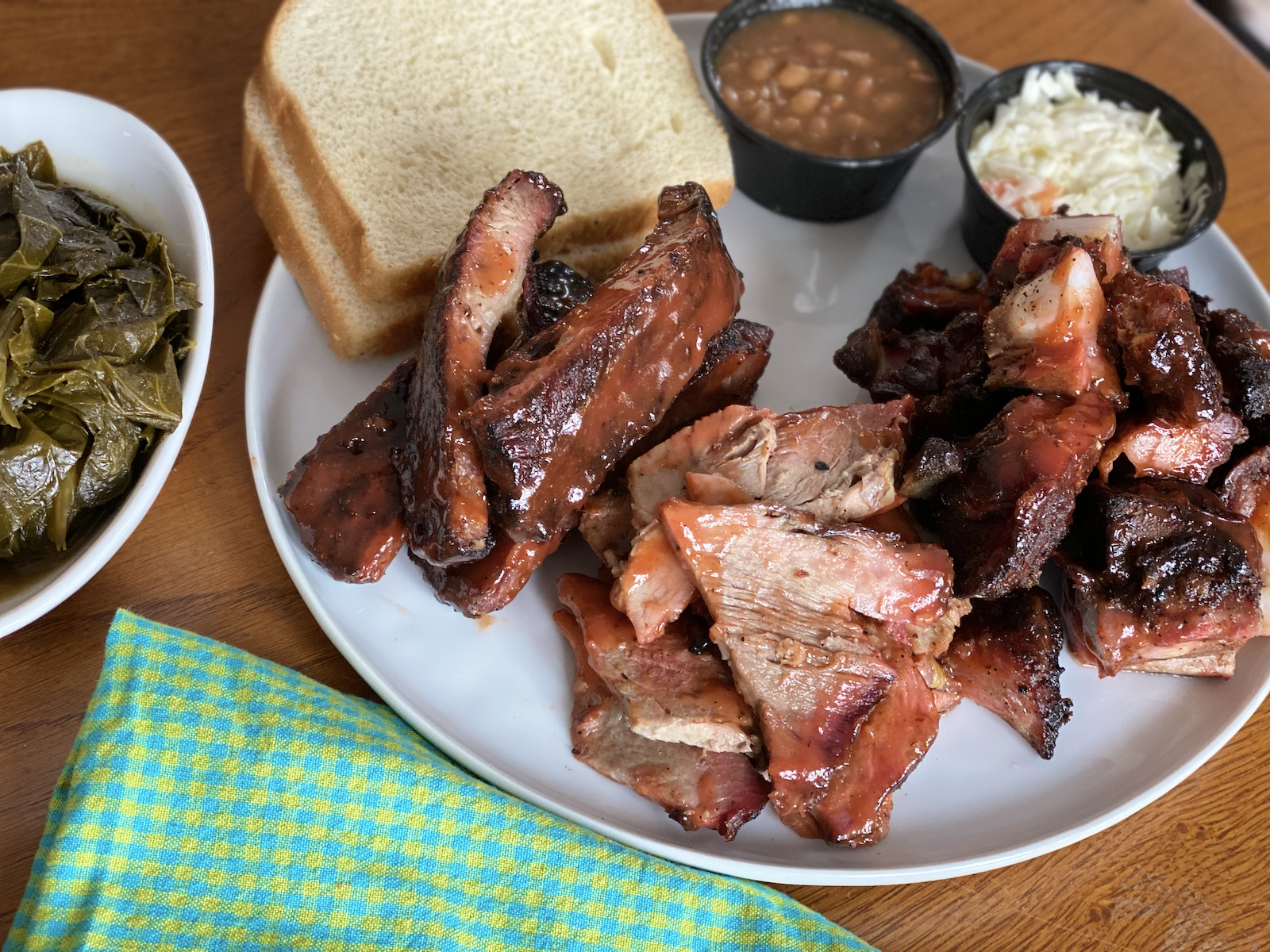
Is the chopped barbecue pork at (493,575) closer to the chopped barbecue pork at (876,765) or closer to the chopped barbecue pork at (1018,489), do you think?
the chopped barbecue pork at (876,765)

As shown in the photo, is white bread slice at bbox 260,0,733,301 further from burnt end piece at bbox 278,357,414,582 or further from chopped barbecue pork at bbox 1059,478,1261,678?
chopped barbecue pork at bbox 1059,478,1261,678

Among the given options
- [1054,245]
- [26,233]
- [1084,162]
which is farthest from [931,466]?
[26,233]

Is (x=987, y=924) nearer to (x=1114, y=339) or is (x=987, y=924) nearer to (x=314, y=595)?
(x=1114, y=339)

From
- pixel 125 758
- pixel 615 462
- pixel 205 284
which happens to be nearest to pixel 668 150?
pixel 615 462

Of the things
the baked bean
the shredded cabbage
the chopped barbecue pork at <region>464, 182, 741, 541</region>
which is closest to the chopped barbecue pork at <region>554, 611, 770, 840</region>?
the chopped barbecue pork at <region>464, 182, 741, 541</region>

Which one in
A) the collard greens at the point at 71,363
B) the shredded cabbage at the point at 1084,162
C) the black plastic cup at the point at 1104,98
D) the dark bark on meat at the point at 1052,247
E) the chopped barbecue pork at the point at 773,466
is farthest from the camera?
the shredded cabbage at the point at 1084,162

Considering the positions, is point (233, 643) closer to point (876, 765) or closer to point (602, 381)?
point (602, 381)

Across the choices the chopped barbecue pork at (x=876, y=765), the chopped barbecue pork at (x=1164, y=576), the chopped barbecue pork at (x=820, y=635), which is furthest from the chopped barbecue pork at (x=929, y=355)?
the chopped barbecue pork at (x=876, y=765)
